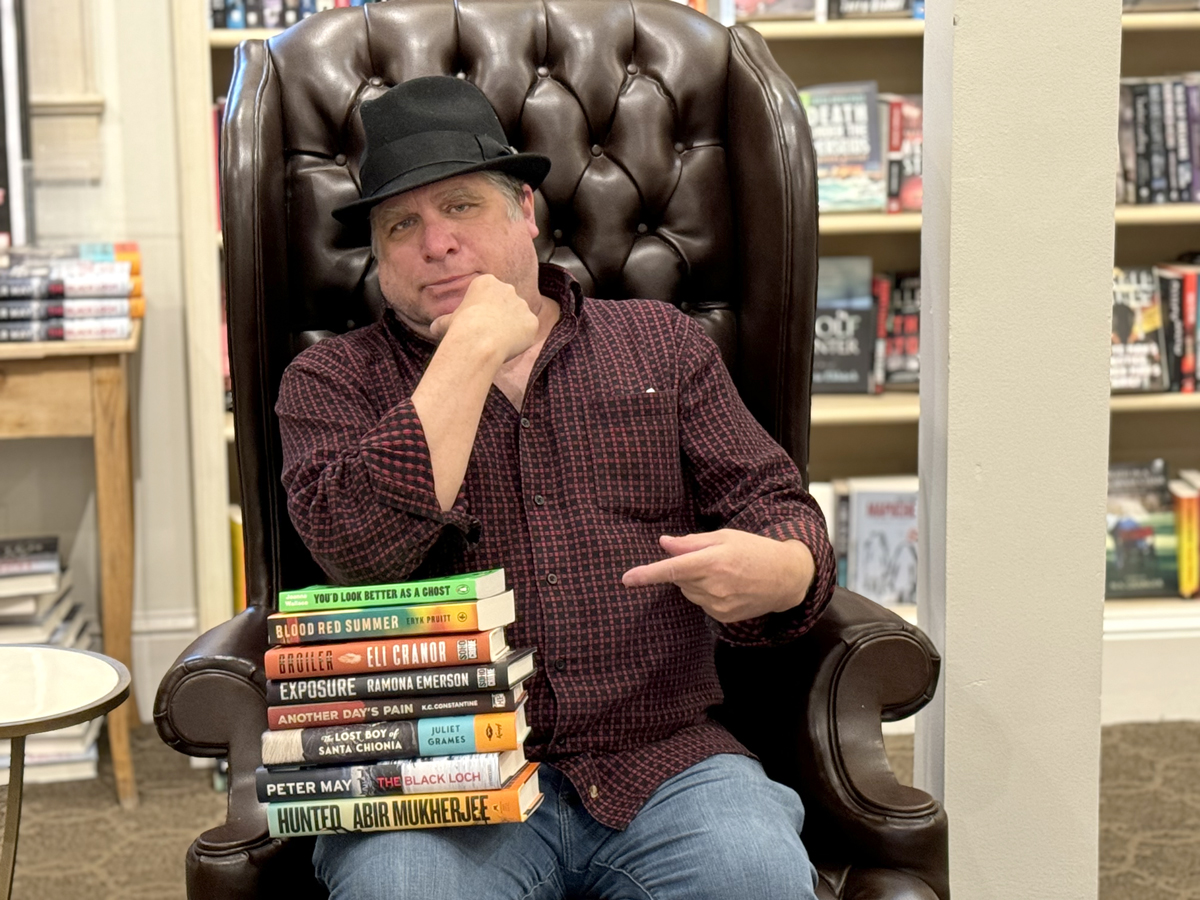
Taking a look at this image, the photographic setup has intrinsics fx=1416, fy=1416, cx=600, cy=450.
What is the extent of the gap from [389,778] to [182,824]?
157 cm

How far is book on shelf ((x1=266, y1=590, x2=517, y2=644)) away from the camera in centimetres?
132

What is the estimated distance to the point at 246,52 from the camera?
6.01 feet

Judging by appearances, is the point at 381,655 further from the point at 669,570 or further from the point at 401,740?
the point at 669,570

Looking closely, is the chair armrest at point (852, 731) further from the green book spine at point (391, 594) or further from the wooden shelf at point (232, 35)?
the wooden shelf at point (232, 35)

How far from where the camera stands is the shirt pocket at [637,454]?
5.36 feet

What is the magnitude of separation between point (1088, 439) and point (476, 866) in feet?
3.05

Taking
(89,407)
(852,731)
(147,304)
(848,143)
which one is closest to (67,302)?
(89,407)

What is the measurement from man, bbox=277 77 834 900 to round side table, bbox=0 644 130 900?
0.28 metres

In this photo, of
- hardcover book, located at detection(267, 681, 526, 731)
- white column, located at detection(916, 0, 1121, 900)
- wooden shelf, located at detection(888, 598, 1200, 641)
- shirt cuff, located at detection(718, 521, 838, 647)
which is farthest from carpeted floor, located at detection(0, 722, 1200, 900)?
hardcover book, located at detection(267, 681, 526, 731)

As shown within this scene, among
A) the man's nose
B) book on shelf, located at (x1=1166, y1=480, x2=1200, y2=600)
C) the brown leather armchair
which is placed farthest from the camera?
book on shelf, located at (x1=1166, y1=480, x2=1200, y2=600)

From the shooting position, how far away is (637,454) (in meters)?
1.65

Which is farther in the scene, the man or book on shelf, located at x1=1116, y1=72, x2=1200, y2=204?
book on shelf, located at x1=1116, y1=72, x2=1200, y2=204

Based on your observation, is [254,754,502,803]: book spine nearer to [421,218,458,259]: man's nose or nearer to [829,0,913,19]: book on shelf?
[421,218,458,259]: man's nose

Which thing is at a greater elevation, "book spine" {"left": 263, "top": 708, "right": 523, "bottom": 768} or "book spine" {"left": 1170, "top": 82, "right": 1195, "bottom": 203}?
"book spine" {"left": 1170, "top": 82, "right": 1195, "bottom": 203}
